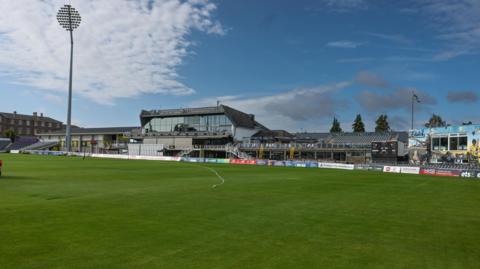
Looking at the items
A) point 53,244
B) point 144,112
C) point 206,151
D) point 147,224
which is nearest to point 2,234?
point 53,244

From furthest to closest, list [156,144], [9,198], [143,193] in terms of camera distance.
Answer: [156,144] → [143,193] → [9,198]

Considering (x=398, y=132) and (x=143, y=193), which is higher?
(x=398, y=132)

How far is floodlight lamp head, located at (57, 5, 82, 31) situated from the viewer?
3270 inches

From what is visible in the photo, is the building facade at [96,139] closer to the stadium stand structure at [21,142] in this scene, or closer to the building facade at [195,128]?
the stadium stand structure at [21,142]

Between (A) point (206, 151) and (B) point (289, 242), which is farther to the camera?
(A) point (206, 151)

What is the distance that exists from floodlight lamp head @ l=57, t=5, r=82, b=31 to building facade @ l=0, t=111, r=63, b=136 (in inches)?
3341

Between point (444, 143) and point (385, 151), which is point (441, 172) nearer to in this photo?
point (385, 151)

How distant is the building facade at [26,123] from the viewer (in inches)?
5856

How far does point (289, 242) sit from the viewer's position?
948 centimetres

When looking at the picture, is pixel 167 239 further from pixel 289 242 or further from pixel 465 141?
pixel 465 141

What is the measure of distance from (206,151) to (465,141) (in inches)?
2124

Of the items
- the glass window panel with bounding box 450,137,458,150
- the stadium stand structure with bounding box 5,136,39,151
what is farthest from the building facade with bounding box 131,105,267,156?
the stadium stand structure with bounding box 5,136,39,151

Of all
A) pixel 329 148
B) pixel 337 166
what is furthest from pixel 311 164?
pixel 329 148

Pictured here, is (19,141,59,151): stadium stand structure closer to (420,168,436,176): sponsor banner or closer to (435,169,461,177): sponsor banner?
(420,168,436,176): sponsor banner
